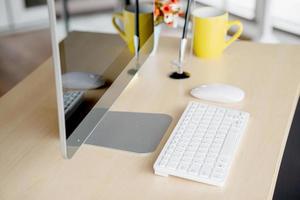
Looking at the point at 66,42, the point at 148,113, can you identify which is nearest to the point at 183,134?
the point at 148,113

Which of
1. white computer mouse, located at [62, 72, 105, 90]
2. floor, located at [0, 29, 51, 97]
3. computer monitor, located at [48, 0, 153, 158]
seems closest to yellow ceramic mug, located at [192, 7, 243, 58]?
computer monitor, located at [48, 0, 153, 158]

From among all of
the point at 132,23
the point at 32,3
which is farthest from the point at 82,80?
the point at 32,3

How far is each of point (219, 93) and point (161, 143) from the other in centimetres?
28

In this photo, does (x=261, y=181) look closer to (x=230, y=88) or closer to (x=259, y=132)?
(x=259, y=132)

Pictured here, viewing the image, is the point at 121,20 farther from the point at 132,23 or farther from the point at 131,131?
the point at 131,131

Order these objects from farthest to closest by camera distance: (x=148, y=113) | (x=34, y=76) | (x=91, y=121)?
(x=34, y=76) → (x=148, y=113) → (x=91, y=121)

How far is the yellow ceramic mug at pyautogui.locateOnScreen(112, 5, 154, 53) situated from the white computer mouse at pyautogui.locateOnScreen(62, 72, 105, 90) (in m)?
0.25

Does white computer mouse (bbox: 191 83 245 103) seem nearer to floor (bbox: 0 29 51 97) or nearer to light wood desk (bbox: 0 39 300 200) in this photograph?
light wood desk (bbox: 0 39 300 200)

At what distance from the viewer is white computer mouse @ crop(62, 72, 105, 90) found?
3.20ft

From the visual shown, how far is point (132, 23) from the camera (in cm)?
137

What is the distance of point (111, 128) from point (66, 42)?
0.33m

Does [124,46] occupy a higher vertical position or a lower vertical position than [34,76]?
higher

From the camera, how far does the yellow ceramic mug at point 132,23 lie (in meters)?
1.33

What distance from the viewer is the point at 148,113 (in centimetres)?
131
